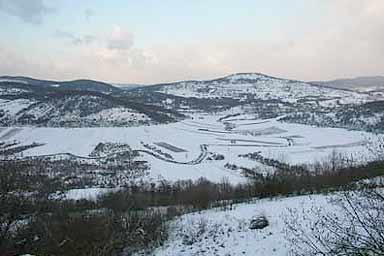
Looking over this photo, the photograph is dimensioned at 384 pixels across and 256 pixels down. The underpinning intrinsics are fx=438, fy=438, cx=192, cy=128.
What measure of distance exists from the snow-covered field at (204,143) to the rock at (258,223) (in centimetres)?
4178

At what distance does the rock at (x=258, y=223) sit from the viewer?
18.5 metres

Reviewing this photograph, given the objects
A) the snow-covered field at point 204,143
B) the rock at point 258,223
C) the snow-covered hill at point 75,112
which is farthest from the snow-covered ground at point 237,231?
the snow-covered hill at point 75,112

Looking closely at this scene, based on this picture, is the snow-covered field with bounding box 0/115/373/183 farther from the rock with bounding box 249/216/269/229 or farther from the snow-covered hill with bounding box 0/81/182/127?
the rock with bounding box 249/216/269/229

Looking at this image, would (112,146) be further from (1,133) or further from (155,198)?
(155,198)

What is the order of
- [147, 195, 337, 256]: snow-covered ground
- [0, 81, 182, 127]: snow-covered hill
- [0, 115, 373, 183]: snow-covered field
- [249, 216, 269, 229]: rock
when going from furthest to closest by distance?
1. [0, 81, 182, 127]: snow-covered hill
2. [0, 115, 373, 183]: snow-covered field
3. [249, 216, 269, 229]: rock
4. [147, 195, 337, 256]: snow-covered ground

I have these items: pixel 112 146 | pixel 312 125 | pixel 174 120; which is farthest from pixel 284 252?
pixel 174 120

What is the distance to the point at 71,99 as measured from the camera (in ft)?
511

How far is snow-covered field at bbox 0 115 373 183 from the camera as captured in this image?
71.8 metres

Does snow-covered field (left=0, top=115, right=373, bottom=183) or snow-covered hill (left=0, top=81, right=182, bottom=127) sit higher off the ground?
snow-covered hill (left=0, top=81, right=182, bottom=127)

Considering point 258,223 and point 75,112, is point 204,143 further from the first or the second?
point 258,223

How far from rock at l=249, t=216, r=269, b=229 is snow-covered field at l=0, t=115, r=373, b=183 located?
137 ft

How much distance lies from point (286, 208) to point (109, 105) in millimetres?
135552

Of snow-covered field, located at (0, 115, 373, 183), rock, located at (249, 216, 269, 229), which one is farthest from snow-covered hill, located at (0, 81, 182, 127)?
rock, located at (249, 216, 269, 229)

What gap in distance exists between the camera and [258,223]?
1866cm
